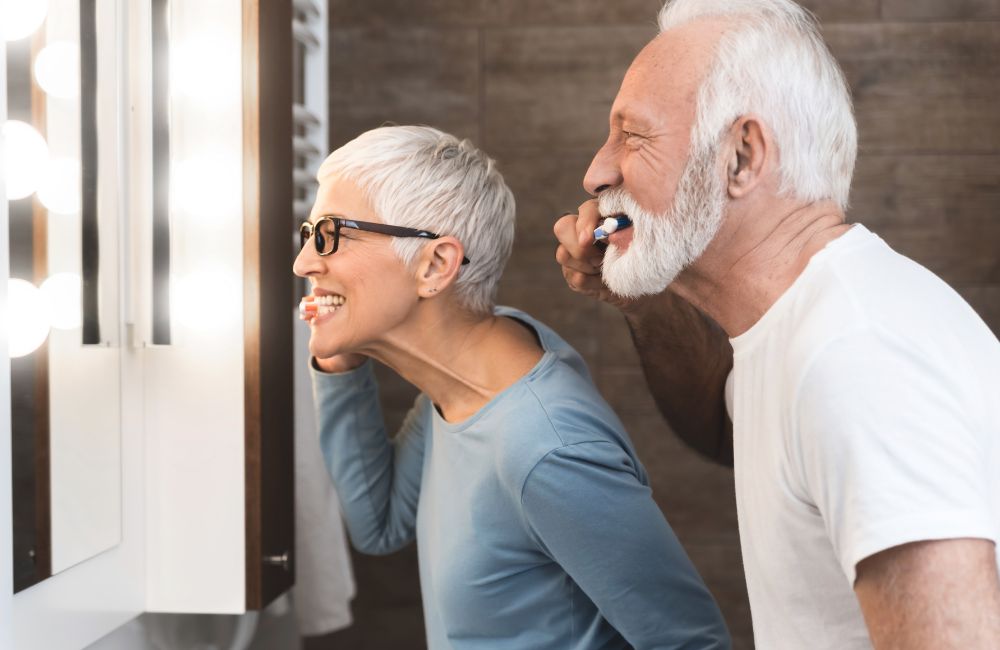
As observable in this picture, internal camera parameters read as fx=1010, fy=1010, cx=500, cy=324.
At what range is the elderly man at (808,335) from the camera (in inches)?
24.0

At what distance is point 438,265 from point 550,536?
33cm

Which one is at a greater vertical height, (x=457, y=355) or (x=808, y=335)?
(x=808, y=335)

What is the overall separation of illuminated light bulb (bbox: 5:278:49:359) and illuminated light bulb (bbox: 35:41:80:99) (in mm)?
186

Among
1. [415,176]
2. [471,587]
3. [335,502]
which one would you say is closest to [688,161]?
[415,176]

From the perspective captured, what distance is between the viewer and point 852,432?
0.63 meters

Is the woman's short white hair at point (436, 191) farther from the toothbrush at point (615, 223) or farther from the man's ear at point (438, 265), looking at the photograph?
the toothbrush at point (615, 223)

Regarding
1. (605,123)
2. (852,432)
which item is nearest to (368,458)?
(852,432)

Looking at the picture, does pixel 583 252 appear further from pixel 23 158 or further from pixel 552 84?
pixel 552 84

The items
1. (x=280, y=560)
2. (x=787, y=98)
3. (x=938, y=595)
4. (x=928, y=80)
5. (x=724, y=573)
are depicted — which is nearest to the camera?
(x=938, y=595)

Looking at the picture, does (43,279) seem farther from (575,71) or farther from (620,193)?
(575,71)

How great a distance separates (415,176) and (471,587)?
0.45 m

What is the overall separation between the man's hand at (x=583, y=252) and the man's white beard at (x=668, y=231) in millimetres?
87

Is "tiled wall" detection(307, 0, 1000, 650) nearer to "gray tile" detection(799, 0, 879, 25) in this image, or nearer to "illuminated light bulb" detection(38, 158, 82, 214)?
"gray tile" detection(799, 0, 879, 25)

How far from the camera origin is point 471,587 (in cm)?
107
